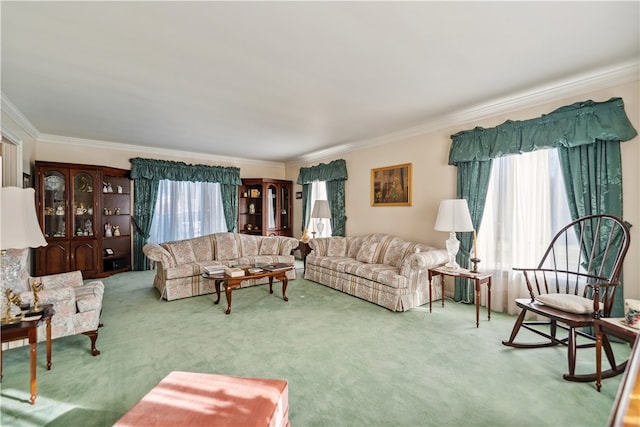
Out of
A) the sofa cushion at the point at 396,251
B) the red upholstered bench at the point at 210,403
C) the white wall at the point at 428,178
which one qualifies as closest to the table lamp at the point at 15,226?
the red upholstered bench at the point at 210,403

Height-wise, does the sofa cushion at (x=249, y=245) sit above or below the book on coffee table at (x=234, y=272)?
above

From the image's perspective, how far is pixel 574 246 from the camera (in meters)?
2.92

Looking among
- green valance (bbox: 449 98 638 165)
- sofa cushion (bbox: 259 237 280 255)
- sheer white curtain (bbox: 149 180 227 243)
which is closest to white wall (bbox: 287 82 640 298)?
green valance (bbox: 449 98 638 165)

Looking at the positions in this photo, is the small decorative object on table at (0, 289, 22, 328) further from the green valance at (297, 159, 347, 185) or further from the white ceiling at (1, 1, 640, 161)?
the green valance at (297, 159, 347, 185)

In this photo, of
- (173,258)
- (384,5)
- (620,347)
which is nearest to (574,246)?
(620,347)

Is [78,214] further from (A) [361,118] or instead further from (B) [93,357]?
(A) [361,118]

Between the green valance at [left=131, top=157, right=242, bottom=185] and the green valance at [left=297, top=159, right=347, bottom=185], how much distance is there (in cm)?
159

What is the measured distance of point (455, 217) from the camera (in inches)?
131

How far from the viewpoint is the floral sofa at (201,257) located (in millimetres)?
3943

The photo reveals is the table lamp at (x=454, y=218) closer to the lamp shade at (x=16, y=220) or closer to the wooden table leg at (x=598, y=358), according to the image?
the wooden table leg at (x=598, y=358)

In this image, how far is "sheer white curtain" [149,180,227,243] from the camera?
6.03 meters

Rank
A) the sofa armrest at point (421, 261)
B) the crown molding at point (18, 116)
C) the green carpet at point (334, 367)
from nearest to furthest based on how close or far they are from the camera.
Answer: the green carpet at point (334, 367), the crown molding at point (18, 116), the sofa armrest at point (421, 261)

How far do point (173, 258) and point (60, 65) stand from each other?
103 inches

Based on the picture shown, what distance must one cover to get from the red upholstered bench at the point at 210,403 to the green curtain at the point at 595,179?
3240mm
